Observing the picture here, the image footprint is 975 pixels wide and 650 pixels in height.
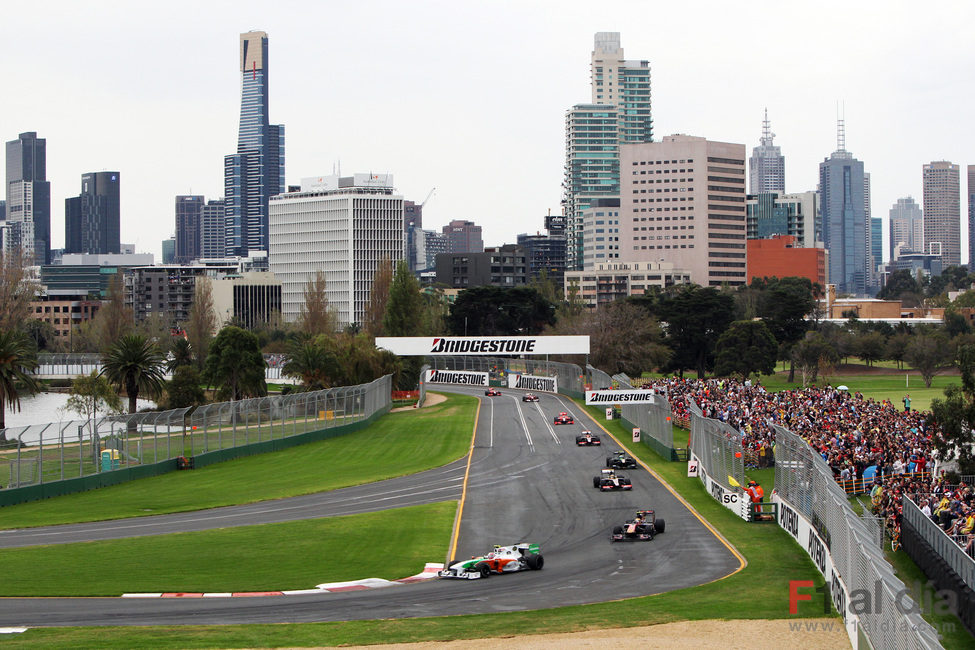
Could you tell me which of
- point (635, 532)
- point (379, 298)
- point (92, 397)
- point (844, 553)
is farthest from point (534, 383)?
point (844, 553)

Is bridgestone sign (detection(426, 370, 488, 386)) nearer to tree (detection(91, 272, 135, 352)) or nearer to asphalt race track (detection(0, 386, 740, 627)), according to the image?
tree (detection(91, 272, 135, 352))

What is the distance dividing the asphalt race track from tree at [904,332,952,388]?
68541 mm

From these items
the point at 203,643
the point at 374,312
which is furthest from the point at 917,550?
the point at 374,312

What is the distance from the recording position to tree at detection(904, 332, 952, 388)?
11781 cm

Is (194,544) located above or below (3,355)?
below

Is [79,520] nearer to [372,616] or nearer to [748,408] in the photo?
[372,616]

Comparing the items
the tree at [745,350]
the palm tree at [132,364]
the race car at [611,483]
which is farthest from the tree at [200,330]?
the race car at [611,483]

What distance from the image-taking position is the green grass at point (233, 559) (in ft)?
99.9

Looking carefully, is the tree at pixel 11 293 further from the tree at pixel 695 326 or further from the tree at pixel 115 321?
the tree at pixel 695 326

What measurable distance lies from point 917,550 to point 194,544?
2444 cm

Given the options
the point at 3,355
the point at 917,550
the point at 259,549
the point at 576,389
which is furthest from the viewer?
the point at 576,389

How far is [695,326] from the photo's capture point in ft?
428

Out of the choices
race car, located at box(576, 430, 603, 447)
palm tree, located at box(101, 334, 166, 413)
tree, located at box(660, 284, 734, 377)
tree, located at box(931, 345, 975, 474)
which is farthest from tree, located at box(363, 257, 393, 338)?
tree, located at box(931, 345, 975, 474)

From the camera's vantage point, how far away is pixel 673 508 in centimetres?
4334
